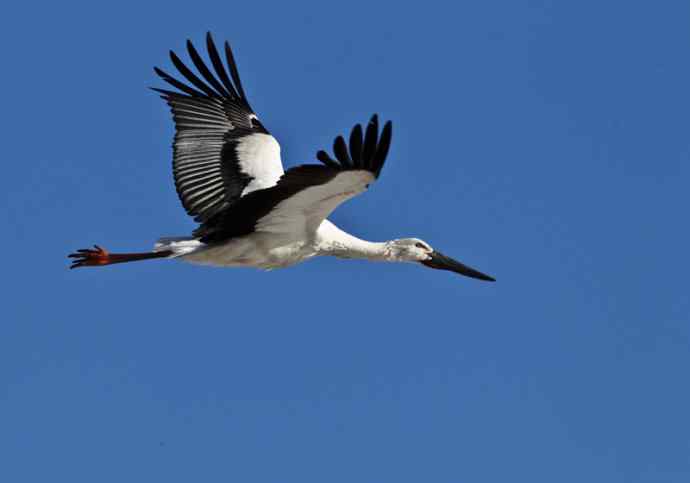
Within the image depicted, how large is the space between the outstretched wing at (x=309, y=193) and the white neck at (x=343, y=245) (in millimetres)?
240

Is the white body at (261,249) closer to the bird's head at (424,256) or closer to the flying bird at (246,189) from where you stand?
the flying bird at (246,189)

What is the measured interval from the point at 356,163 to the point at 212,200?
3.46 meters

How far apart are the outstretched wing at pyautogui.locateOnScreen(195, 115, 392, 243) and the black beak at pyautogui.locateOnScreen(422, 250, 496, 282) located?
77.9 inches

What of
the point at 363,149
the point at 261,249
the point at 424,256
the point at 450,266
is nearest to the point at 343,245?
the point at 261,249

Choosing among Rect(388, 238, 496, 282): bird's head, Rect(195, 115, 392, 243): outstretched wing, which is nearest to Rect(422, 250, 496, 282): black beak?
Rect(388, 238, 496, 282): bird's head

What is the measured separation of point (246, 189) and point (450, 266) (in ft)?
7.90

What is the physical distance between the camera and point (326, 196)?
35.8ft

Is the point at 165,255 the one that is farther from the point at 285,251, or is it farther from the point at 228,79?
the point at 228,79

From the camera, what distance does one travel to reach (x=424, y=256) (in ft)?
43.3

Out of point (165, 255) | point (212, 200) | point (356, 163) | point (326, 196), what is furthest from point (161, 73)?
point (356, 163)

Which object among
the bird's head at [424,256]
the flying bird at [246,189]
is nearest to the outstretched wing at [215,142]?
the flying bird at [246,189]

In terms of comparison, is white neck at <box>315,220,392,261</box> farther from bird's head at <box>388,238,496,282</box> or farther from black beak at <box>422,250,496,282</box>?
black beak at <box>422,250,496,282</box>

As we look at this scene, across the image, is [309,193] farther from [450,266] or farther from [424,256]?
[450,266]

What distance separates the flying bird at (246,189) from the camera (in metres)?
10.3
